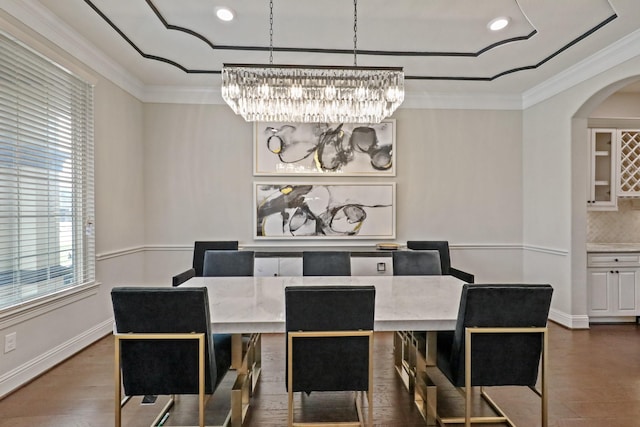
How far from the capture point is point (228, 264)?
3074 millimetres

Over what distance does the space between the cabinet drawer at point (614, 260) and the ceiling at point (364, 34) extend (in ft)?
6.70

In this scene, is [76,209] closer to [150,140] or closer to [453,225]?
[150,140]

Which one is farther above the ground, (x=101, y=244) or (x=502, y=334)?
(x=101, y=244)

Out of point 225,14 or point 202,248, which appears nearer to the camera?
point 225,14

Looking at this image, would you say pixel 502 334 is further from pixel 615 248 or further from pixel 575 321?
pixel 615 248

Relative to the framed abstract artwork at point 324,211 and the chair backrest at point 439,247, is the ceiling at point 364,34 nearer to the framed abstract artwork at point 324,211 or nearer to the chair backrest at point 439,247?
the framed abstract artwork at point 324,211

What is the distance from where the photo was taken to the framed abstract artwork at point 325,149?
4328 millimetres

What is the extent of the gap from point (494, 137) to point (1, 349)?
17.2 ft

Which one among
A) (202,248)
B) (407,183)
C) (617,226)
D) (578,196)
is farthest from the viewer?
(407,183)

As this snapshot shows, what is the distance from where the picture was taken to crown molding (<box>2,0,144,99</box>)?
246cm

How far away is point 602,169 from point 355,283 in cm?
350

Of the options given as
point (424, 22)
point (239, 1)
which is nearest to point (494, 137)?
point (424, 22)

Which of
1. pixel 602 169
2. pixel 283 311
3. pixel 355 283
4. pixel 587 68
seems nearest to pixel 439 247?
pixel 355 283

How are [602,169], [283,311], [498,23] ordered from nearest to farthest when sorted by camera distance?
[283,311]
[498,23]
[602,169]
